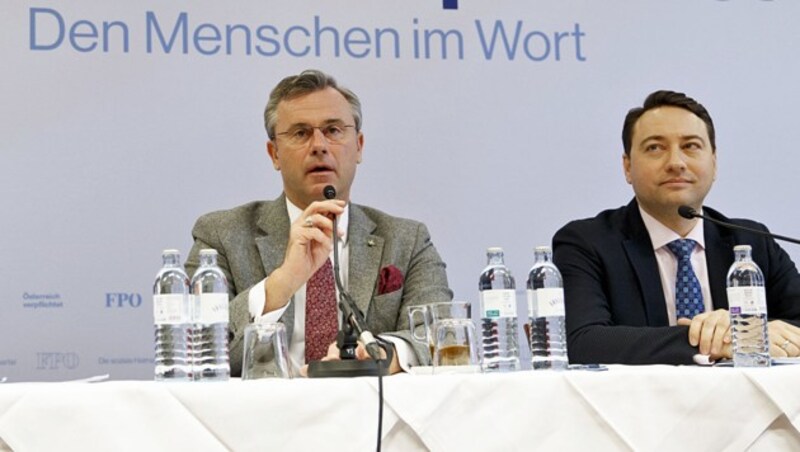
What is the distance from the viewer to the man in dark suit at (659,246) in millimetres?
3180

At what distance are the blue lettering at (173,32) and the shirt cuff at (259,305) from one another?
1.48m

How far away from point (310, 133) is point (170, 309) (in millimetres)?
1365

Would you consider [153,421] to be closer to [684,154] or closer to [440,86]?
[684,154]

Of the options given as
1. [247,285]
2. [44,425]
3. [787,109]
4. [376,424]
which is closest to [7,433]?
[44,425]

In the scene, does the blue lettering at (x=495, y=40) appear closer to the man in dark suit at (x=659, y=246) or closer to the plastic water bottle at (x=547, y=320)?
the man in dark suit at (x=659, y=246)

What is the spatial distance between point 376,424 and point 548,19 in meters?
2.73

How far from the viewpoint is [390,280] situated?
318 centimetres

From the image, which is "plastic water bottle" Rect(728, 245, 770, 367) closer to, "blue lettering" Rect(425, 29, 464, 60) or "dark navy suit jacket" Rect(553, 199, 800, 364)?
"dark navy suit jacket" Rect(553, 199, 800, 364)

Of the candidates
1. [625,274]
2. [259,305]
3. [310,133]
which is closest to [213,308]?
[259,305]

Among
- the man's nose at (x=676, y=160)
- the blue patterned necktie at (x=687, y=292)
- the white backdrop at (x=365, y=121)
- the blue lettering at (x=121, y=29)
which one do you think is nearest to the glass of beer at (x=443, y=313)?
the blue patterned necktie at (x=687, y=292)

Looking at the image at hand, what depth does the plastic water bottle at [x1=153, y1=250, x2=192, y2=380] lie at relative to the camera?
1984 millimetres

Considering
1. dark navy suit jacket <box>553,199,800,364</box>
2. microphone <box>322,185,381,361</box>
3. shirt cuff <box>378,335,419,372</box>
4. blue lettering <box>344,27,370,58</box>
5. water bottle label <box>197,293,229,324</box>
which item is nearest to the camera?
microphone <box>322,185,381,361</box>

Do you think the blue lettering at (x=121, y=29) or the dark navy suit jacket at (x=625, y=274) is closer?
A: the dark navy suit jacket at (x=625, y=274)

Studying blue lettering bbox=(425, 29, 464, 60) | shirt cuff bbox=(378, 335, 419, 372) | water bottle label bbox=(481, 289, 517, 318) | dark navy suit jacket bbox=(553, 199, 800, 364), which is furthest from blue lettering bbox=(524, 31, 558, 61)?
water bottle label bbox=(481, 289, 517, 318)
